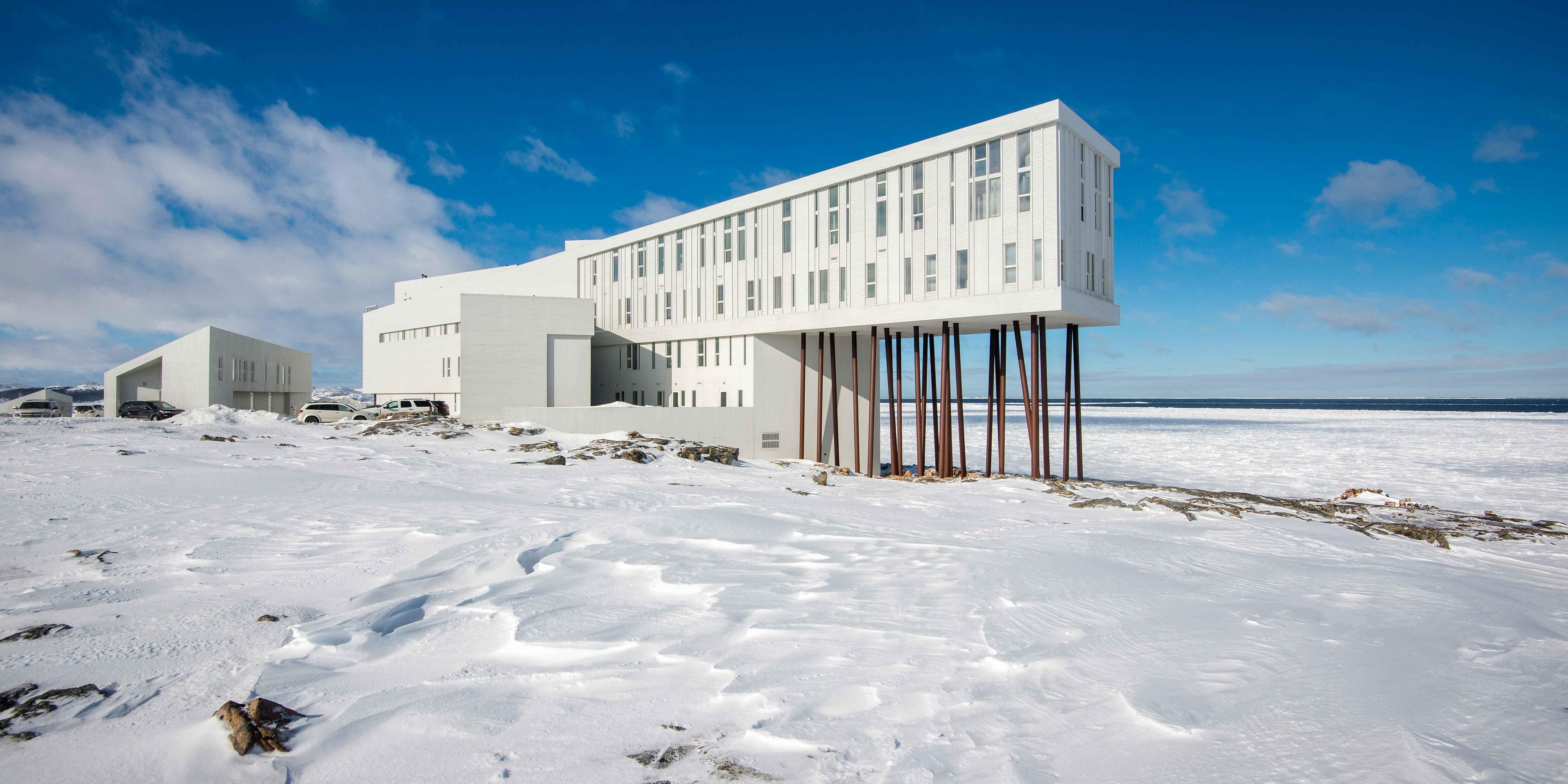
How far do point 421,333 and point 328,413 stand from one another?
7513 millimetres

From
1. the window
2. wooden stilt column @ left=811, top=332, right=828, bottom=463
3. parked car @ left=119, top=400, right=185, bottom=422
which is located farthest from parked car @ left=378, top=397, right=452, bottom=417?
the window

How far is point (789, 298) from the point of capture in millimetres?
27062

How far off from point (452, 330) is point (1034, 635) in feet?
111

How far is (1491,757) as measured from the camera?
3703 mm

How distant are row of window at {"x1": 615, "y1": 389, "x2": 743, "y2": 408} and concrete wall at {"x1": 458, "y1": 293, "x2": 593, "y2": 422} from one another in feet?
9.35

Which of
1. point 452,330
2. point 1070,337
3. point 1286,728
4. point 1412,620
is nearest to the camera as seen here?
point 1286,728

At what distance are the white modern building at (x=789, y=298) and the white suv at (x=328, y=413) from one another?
3.95 metres

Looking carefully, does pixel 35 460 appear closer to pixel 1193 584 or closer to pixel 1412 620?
pixel 1193 584

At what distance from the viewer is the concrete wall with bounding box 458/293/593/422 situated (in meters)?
28.8

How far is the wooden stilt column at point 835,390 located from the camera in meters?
28.5

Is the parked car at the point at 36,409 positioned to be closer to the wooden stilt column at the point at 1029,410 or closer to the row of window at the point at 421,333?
the row of window at the point at 421,333

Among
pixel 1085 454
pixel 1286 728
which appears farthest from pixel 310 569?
pixel 1085 454

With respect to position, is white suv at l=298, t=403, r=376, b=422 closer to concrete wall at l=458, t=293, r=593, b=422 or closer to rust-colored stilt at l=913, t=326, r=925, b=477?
concrete wall at l=458, t=293, r=593, b=422

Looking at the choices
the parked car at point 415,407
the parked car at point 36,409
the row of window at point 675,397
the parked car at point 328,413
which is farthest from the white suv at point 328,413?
the row of window at point 675,397
